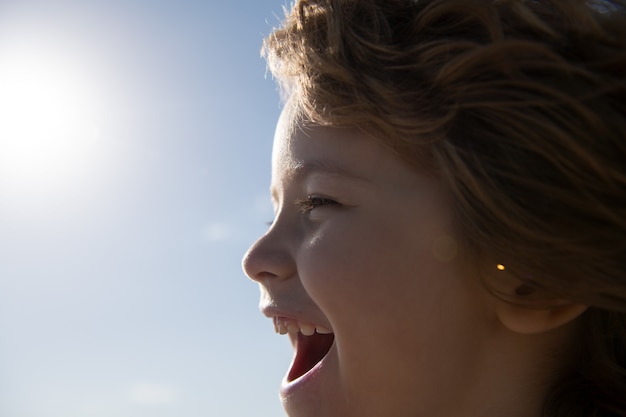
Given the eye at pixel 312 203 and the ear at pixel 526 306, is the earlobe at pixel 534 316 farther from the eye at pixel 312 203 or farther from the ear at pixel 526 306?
the eye at pixel 312 203

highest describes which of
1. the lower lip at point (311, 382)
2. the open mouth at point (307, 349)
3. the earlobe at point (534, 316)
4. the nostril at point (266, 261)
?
the nostril at point (266, 261)

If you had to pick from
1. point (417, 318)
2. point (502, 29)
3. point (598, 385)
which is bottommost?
point (598, 385)

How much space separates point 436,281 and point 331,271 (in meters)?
0.30

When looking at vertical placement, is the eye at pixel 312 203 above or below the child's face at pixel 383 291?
above

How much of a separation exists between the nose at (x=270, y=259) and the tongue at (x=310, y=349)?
0.29 m

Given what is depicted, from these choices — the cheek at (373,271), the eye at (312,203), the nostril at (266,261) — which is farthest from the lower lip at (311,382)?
the eye at (312,203)

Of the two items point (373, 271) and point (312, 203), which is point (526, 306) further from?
point (312, 203)

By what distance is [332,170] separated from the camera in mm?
1945

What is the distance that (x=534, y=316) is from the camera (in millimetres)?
1860

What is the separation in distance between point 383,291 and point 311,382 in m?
0.37

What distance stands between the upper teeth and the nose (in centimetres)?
15

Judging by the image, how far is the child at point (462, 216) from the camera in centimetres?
175

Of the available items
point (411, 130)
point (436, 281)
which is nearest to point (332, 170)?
point (411, 130)

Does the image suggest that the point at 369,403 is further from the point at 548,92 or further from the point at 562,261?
the point at 548,92
